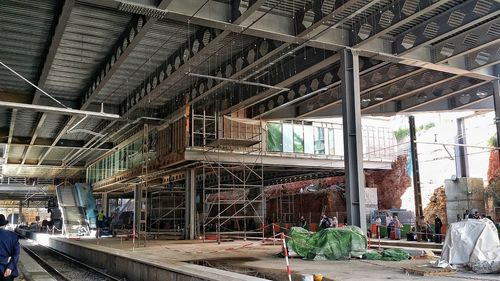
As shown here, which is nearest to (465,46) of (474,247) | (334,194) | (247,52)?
(247,52)

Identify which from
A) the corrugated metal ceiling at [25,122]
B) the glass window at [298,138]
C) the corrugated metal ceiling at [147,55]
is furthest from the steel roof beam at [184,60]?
the glass window at [298,138]

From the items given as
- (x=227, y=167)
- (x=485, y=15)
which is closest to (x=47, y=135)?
(x=227, y=167)

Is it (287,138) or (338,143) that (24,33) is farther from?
(338,143)

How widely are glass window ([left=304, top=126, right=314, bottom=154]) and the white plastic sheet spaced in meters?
17.8

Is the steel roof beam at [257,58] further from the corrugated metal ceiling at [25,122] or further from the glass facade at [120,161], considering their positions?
the corrugated metal ceiling at [25,122]

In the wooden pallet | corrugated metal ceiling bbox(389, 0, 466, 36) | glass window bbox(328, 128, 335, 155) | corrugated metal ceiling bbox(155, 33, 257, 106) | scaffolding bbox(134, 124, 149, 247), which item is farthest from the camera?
glass window bbox(328, 128, 335, 155)

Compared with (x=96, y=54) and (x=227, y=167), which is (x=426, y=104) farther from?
(x=96, y=54)

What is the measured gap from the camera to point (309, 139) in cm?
3014

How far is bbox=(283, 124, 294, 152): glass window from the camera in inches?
1145

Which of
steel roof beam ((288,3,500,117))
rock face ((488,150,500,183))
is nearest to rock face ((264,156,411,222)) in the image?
rock face ((488,150,500,183))

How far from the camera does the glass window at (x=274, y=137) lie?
28703mm

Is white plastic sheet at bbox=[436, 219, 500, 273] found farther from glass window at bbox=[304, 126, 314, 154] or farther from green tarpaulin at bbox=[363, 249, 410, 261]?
glass window at bbox=[304, 126, 314, 154]

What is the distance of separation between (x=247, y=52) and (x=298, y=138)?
431 inches

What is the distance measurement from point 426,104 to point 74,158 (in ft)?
109
